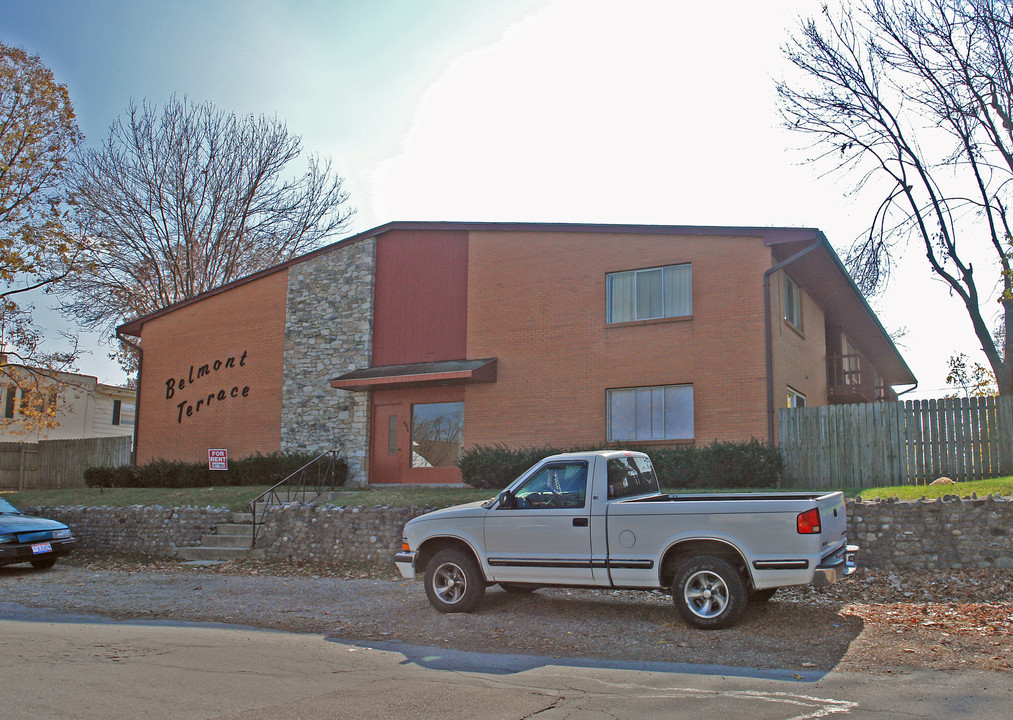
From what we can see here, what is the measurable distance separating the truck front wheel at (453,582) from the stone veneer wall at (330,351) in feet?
40.5

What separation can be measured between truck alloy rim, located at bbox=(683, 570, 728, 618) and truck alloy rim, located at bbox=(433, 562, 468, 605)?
8.67ft

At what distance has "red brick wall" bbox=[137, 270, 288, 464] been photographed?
2442 cm

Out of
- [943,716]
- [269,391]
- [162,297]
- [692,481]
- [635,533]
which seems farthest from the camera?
[162,297]

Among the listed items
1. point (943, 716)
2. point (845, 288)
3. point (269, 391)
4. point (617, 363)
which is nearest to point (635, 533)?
point (943, 716)

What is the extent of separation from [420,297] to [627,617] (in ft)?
46.2

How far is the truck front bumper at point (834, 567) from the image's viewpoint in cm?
796

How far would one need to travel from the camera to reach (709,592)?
8438 millimetres

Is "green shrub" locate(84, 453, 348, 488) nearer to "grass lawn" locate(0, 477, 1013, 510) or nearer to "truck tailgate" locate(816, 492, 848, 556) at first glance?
"grass lawn" locate(0, 477, 1013, 510)

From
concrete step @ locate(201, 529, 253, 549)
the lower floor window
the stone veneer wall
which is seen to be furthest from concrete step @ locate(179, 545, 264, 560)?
the lower floor window

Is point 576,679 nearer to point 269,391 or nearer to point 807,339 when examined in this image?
point 807,339

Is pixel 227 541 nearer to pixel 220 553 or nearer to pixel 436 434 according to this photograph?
pixel 220 553

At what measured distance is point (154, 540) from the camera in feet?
57.5

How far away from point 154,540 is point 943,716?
1572cm

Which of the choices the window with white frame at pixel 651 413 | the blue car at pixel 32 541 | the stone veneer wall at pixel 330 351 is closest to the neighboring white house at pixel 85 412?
the stone veneer wall at pixel 330 351
